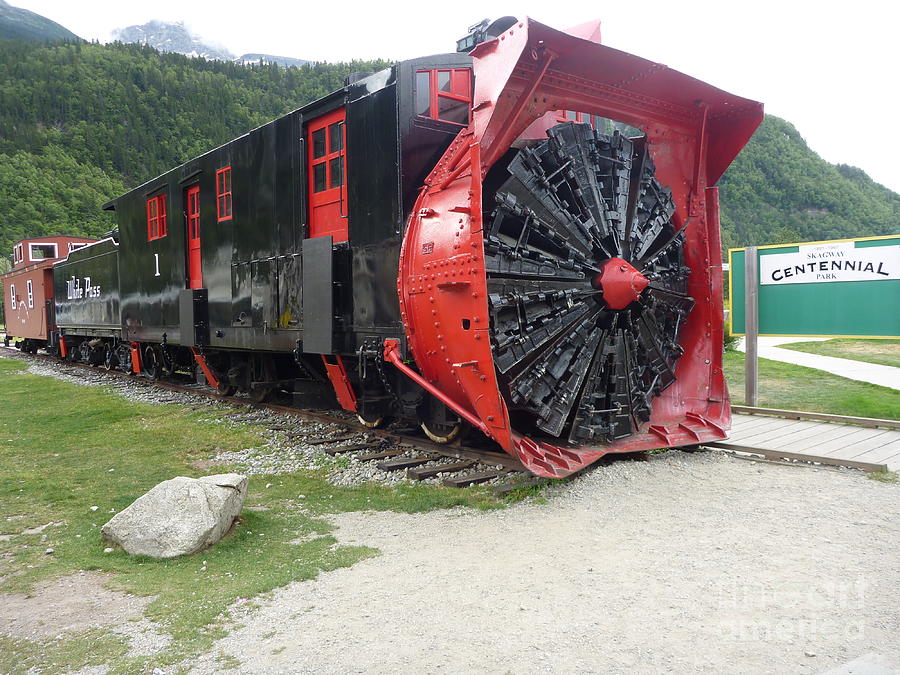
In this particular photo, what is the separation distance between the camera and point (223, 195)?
9344mm

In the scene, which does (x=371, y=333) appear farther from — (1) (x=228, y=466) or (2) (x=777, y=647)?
(2) (x=777, y=647)

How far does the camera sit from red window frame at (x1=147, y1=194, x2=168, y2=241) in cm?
1175

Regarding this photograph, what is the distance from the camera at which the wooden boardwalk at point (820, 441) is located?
19.3ft

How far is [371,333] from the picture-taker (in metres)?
6.33

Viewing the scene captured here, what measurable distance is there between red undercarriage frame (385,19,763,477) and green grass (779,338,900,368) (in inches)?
409

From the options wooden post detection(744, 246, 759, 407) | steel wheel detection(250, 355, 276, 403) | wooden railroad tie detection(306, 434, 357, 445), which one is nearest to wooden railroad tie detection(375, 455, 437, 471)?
wooden railroad tie detection(306, 434, 357, 445)

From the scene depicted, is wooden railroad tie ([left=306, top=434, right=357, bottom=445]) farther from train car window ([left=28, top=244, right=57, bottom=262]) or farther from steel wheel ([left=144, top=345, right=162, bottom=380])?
train car window ([left=28, top=244, right=57, bottom=262])

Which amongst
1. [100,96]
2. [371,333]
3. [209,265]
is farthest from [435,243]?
[100,96]

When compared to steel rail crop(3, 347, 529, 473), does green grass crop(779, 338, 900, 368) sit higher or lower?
lower

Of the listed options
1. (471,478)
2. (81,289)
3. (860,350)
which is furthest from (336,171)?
(860,350)

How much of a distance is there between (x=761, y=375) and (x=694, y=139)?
7.79 meters

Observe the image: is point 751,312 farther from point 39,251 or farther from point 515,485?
point 39,251

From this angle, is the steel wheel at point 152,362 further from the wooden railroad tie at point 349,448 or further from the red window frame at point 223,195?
the wooden railroad tie at point 349,448

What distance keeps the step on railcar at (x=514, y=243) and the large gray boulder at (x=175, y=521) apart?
186cm
